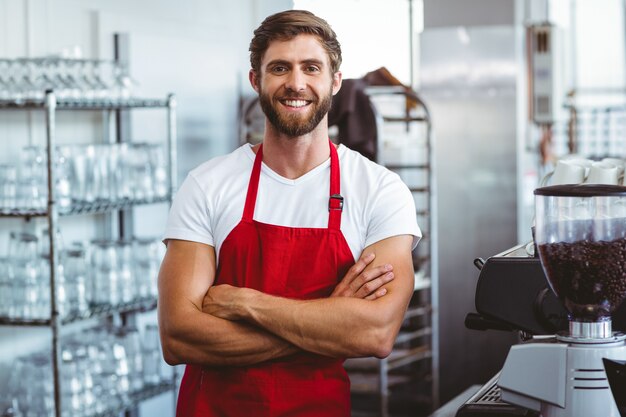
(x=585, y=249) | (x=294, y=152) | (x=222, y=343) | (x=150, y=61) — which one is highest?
(x=150, y=61)

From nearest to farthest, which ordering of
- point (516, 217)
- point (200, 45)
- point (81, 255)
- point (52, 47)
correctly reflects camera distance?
point (81, 255) → point (52, 47) → point (200, 45) → point (516, 217)

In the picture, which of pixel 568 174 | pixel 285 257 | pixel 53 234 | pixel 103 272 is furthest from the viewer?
pixel 103 272

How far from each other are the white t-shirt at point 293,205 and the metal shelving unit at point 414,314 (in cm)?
266

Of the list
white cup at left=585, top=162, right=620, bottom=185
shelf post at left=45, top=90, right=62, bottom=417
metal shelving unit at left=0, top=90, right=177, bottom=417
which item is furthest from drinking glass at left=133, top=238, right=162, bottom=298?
white cup at left=585, top=162, right=620, bottom=185

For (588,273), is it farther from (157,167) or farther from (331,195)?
(157,167)

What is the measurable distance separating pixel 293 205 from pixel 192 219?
0.24m

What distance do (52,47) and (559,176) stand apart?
2479 mm

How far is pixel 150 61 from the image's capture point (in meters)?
4.92

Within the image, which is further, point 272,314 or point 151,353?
point 151,353

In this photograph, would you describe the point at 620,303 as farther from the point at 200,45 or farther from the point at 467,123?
the point at 467,123

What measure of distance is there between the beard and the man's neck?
0.11ft

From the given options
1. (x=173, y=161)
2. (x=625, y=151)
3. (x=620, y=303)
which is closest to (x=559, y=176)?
(x=620, y=303)

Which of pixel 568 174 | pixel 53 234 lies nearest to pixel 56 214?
pixel 53 234

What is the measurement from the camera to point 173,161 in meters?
4.64
